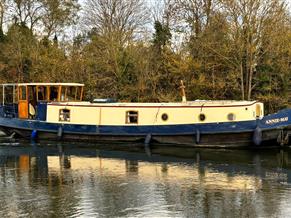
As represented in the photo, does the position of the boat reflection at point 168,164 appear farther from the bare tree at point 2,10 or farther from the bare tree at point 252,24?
the bare tree at point 2,10

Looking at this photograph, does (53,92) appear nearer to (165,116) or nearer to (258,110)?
(165,116)

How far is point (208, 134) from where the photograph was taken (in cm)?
2456

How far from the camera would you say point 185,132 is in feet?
82.0

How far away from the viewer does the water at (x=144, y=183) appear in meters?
13.0

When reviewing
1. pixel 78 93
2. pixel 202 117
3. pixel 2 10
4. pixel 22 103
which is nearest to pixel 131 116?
pixel 202 117

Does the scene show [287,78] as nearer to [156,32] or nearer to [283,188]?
[156,32]

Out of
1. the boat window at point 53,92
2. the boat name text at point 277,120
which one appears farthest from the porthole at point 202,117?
the boat window at point 53,92

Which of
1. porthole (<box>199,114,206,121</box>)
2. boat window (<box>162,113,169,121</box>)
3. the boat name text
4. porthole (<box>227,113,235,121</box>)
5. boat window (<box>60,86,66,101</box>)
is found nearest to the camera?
the boat name text

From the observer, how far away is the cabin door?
28469 mm

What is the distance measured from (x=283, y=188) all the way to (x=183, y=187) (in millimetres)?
2774

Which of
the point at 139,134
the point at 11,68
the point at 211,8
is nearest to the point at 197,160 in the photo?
the point at 139,134

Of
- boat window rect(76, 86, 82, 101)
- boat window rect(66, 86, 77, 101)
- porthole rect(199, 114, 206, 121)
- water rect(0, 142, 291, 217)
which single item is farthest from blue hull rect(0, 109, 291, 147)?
boat window rect(76, 86, 82, 101)

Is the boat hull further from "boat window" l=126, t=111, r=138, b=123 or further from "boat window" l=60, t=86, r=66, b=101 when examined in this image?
"boat window" l=60, t=86, r=66, b=101

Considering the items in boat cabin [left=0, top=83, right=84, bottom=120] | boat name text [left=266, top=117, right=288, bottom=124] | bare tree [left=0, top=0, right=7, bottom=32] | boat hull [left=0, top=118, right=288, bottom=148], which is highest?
bare tree [left=0, top=0, right=7, bottom=32]
